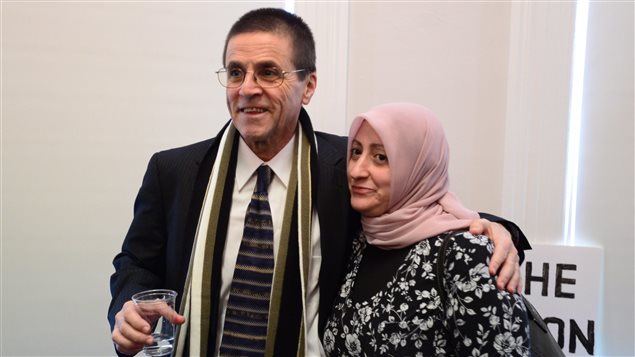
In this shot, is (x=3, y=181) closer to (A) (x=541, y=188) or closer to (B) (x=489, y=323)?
(B) (x=489, y=323)

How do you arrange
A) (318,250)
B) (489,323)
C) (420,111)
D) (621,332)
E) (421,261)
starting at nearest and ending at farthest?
(489,323) → (421,261) → (420,111) → (318,250) → (621,332)

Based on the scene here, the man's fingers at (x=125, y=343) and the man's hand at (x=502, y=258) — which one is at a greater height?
the man's hand at (x=502, y=258)

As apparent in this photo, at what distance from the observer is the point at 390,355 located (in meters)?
1.11

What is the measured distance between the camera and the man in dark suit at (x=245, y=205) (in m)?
1.31

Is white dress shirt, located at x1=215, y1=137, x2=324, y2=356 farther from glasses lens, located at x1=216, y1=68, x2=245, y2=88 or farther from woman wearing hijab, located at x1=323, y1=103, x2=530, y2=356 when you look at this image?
glasses lens, located at x1=216, y1=68, x2=245, y2=88

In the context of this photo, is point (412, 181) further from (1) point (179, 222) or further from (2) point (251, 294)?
(1) point (179, 222)

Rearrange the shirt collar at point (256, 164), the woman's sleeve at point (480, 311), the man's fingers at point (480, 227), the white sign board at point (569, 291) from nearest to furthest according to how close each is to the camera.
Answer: the woman's sleeve at point (480, 311) → the man's fingers at point (480, 227) → the shirt collar at point (256, 164) → the white sign board at point (569, 291)

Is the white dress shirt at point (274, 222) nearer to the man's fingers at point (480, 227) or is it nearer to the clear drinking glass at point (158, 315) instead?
the clear drinking glass at point (158, 315)

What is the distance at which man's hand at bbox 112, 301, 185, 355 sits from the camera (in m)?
1.04

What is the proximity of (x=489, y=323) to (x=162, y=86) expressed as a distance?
1.67 metres

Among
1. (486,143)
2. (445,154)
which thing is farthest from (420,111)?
(486,143)

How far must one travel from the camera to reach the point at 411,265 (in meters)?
1.14

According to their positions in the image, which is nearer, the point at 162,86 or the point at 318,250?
the point at 318,250

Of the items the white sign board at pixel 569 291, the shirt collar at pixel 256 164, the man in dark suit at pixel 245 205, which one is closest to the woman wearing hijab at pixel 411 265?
the man in dark suit at pixel 245 205
